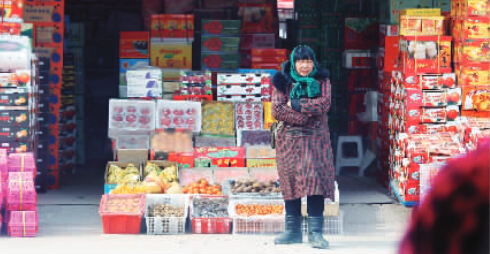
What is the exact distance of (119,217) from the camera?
8039 mm

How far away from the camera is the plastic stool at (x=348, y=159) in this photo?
40.0 ft

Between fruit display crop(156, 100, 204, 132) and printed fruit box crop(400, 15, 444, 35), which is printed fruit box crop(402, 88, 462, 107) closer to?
printed fruit box crop(400, 15, 444, 35)

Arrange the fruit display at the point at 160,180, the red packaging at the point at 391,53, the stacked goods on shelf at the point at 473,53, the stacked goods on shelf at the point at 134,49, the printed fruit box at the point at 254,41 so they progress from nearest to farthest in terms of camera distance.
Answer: the fruit display at the point at 160,180
the stacked goods on shelf at the point at 473,53
the red packaging at the point at 391,53
the stacked goods on shelf at the point at 134,49
the printed fruit box at the point at 254,41

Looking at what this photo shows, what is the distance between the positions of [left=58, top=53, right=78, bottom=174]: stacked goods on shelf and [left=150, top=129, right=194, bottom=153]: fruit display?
116 inches

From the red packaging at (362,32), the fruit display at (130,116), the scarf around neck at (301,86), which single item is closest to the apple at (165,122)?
the fruit display at (130,116)

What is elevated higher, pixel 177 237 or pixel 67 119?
pixel 67 119

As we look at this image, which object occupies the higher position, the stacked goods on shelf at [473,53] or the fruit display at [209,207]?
the stacked goods on shelf at [473,53]

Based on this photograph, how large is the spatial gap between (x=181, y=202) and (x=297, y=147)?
163 centimetres

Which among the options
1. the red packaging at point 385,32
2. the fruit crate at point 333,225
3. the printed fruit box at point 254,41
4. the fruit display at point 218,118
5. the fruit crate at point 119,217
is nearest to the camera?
the fruit crate at point 119,217

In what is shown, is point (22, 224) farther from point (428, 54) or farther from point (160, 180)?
point (428, 54)

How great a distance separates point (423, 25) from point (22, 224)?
4859mm

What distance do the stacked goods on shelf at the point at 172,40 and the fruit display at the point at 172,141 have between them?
1.96 meters

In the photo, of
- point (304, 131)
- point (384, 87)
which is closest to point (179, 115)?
point (304, 131)

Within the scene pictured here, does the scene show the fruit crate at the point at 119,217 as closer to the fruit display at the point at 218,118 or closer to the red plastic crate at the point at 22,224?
the red plastic crate at the point at 22,224
